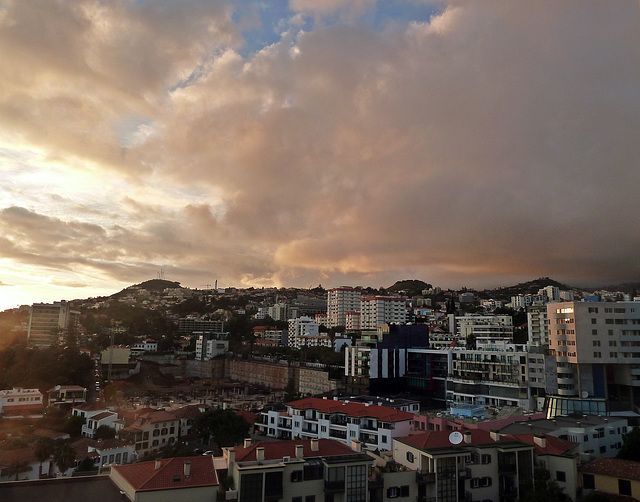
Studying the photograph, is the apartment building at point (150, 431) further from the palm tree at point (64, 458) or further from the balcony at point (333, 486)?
the balcony at point (333, 486)

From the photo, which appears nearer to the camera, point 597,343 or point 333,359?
point 597,343

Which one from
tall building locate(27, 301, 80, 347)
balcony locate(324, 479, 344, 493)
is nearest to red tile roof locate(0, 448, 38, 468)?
balcony locate(324, 479, 344, 493)

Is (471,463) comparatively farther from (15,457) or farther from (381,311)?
(381,311)

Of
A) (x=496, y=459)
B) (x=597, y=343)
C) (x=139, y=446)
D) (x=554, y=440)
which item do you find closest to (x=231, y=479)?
(x=496, y=459)

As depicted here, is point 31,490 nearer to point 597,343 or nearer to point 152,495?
point 152,495

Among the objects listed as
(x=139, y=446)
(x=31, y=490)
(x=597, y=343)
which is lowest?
(x=139, y=446)

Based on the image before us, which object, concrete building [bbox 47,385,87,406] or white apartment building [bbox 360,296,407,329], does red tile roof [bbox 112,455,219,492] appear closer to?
concrete building [bbox 47,385,87,406]

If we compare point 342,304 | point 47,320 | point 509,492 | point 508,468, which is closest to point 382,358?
point 508,468
